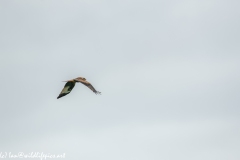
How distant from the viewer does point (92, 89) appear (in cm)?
6188

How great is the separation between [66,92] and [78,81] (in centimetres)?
277

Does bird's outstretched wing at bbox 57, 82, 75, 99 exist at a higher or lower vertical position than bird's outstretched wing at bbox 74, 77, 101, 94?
higher

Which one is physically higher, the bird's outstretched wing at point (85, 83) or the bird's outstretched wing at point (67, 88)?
the bird's outstretched wing at point (67, 88)

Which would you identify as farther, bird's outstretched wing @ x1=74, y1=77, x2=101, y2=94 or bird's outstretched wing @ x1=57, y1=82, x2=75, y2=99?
bird's outstretched wing @ x1=57, y1=82, x2=75, y2=99

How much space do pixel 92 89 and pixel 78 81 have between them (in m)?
2.90

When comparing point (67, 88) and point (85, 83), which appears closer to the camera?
point (85, 83)

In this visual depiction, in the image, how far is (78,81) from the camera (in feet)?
211

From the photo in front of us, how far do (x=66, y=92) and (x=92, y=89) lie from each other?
5.34 m

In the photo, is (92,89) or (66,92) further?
(66,92)

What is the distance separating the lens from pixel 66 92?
66.4 meters

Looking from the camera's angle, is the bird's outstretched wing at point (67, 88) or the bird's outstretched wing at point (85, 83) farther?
the bird's outstretched wing at point (67, 88)

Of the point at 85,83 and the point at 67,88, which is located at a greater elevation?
the point at 67,88
